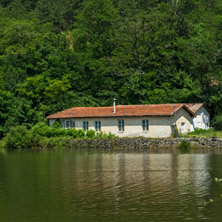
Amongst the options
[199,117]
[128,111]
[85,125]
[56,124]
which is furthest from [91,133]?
[199,117]

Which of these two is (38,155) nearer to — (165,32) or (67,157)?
(67,157)

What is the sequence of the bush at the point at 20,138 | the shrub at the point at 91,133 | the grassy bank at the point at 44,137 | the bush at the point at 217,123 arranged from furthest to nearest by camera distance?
the bush at the point at 217,123 → the shrub at the point at 91,133 → the grassy bank at the point at 44,137 → the bush at the point at 20,138

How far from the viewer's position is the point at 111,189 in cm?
2278

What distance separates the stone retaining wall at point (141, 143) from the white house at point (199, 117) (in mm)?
7900

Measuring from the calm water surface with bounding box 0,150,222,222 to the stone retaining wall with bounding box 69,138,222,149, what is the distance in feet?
25.0

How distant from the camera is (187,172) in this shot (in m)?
28.2

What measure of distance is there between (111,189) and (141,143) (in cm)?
2438

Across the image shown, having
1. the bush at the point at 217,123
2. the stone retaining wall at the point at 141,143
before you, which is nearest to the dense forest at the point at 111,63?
the bush at the point at 217,123

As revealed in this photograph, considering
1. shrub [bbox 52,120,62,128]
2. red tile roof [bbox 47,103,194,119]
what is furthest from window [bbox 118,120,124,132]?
shrub [bbox 52,120,62,128]

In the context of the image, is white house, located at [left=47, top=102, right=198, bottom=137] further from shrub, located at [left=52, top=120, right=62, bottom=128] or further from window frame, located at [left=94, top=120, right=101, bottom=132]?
shrub, located at [left=52, top=120, right=62, bottom=128]

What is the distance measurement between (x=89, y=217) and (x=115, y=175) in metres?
10.7

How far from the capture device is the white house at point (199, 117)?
2111 inches

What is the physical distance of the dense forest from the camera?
58.8 meters

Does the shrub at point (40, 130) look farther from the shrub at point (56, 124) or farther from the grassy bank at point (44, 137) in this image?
the shrub at point (56, 124)
